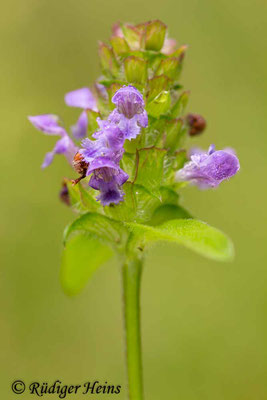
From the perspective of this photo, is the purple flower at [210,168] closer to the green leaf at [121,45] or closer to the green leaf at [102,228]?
the green leaf at [102,228]

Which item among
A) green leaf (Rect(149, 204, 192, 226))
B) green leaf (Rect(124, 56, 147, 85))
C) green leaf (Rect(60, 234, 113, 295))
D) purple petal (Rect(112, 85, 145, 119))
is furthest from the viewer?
green leaf (Rect(60, 234, 113, 295))

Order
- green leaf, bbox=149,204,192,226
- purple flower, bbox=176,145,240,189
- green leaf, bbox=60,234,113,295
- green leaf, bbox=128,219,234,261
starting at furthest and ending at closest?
1. green leaf, bbox=60,234,113,295
2. green leaf, bbox=149,204,192,226
3. purple flower, bbox=176,145,240,189
4. green leaf, bbox=128,219,234,261

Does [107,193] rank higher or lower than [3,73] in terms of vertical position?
lower

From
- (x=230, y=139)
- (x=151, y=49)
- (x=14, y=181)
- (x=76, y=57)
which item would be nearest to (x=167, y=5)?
(x=76, y=57)

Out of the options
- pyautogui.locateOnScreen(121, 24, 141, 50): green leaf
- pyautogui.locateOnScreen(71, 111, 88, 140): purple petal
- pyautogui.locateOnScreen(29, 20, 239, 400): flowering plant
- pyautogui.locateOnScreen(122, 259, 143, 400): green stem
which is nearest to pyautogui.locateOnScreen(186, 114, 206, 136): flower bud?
pyautogui.locateOnScreen(29, 20, 239, 400): flowering plant

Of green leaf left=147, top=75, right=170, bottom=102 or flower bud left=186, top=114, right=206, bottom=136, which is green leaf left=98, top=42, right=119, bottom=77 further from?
flower bud left=186, top=114, right=206, bottom=136

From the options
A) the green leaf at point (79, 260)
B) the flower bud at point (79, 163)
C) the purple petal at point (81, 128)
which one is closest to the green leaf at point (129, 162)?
the flower bud at point (79, 163)

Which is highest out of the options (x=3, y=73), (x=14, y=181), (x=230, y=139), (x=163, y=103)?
(x=3, y=73)

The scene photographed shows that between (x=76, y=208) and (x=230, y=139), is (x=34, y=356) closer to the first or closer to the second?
(x=76, y=208)
